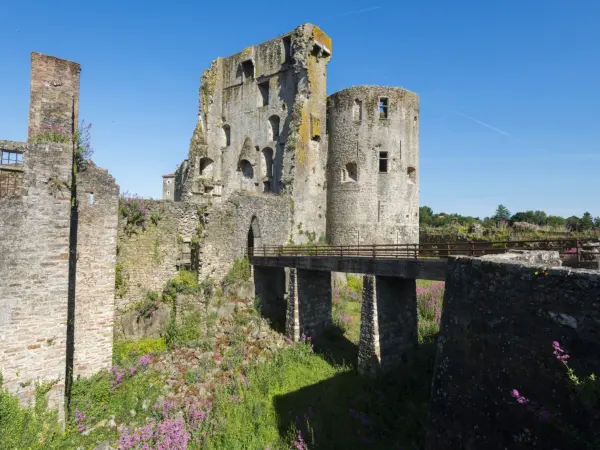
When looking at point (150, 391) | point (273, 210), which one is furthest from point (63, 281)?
point (273, 210)

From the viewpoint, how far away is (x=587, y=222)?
79.6 ft

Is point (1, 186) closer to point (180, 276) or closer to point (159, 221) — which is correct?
point (159, 221)

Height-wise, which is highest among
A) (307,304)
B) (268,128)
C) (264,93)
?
(264,93)

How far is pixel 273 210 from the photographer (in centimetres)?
2112

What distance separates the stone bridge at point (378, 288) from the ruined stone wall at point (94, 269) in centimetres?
686

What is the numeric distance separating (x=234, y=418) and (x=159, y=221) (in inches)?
357

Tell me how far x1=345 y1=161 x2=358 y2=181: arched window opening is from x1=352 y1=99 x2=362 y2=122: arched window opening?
2838 mm

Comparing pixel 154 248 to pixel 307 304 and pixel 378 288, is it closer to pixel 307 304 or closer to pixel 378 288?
pixel 307 304

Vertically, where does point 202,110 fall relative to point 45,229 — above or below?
above

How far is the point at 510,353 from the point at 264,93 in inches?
990

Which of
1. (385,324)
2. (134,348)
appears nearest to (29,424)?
(134,348)

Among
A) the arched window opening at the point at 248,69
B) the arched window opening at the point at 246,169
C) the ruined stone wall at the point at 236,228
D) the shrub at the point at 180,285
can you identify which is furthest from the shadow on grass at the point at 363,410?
the arched window opening at the point at 248,69

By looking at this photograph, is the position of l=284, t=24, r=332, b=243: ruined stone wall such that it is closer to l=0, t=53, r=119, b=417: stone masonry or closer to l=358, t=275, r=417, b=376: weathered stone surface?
l=358, t=275, r=417, b=376: weathered stone surface

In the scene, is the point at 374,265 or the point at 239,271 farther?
the point at 239,271
